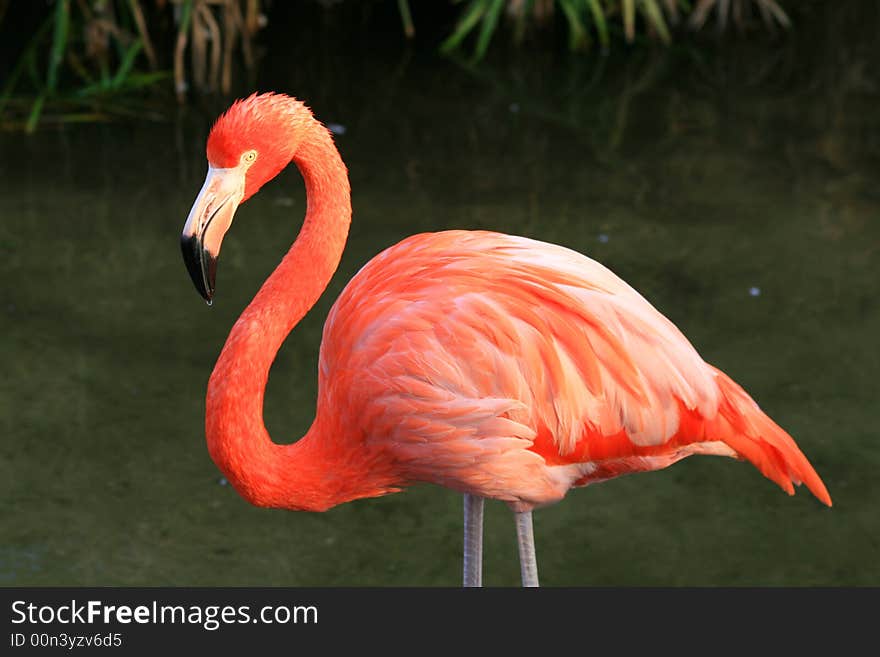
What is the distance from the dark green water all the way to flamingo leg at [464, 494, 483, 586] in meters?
0.43

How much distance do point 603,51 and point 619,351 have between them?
4.48 m

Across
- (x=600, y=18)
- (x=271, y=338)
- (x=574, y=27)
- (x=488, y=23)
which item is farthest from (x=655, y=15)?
(x=271, y=338)

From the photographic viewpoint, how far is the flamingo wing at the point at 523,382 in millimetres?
2934

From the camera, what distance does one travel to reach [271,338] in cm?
295

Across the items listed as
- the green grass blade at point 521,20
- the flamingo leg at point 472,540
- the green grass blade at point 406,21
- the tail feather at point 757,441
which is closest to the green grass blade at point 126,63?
the green grass blade at point 406,21

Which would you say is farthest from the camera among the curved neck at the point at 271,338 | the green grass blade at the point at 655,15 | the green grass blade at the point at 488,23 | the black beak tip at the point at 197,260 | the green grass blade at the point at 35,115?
the green grass blade at the point at 655,15

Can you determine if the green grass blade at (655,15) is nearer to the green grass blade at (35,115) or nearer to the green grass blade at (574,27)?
the green grass blade at (574,27)

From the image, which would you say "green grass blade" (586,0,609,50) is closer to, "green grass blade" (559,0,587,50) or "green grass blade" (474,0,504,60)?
"green grass blade" (559,0,587,50)

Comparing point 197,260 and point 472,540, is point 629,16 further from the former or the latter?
point 197,260

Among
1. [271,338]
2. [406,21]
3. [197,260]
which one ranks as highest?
[197,260]

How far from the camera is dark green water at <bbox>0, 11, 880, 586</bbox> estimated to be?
3.80 metres

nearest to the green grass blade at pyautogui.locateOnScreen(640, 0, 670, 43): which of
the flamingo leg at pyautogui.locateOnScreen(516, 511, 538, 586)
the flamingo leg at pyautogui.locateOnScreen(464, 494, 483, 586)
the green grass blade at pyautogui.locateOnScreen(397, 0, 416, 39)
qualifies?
the green grass blade at pyautogui.locateOnScreen(397, 0, 416, 39)

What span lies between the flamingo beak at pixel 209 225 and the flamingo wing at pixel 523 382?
16.6 inches

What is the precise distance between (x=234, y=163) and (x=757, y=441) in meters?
1.27
